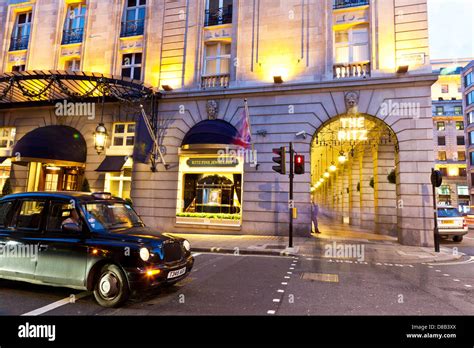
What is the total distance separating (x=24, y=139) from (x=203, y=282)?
15.1 meters

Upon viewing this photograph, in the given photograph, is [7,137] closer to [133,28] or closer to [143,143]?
[133,28]

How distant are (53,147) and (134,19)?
9319mm

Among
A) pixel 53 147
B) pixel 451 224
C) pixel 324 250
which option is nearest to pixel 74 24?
pixel 53 147

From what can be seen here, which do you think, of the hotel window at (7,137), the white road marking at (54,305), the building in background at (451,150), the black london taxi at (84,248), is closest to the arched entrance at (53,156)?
the hotel window at (7,137)

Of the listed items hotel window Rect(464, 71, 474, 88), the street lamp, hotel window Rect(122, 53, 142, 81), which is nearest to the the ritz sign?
hotel window Rect(122, 53, 142, 81)

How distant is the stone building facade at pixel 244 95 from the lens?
12945 millimetres

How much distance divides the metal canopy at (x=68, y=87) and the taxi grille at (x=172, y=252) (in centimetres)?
1142

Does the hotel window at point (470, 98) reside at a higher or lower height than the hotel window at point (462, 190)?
higher

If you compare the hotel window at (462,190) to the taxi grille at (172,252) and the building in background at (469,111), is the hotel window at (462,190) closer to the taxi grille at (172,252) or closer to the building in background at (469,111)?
the building in background at (469,111)

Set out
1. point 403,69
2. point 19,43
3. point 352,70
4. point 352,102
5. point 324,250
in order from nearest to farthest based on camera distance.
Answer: point 324,250, point 403,69, point 352,102, point 352,70, point 19,43

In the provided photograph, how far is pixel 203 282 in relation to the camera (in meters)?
6.06

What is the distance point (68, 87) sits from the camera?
50.5 feet

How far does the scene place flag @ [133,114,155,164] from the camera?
1466cm

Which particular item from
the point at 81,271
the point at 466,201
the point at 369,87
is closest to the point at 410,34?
the point at 369,87
